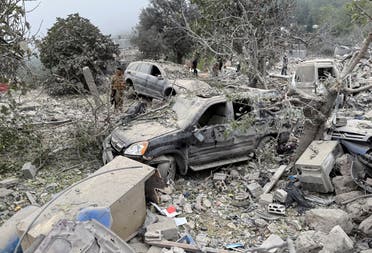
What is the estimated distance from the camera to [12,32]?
18.1ft

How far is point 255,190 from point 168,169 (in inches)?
64.4

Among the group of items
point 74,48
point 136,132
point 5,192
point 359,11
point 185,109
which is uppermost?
point 74,48

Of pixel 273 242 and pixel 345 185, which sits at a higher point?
pixel 273 242

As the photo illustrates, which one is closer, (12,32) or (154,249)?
(154,249)

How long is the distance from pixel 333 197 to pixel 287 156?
1967 mm

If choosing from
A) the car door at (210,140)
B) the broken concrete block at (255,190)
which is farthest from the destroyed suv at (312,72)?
the broken concrete block at (255,190)

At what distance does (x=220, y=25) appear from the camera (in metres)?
14.6

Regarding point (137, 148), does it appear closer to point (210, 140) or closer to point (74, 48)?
point (210, 140)

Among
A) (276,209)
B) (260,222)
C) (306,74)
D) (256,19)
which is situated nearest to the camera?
(260,222)

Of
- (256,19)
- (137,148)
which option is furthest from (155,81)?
(137,148)

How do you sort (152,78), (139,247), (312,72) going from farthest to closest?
(312,72)
(152,78)
(139,247)

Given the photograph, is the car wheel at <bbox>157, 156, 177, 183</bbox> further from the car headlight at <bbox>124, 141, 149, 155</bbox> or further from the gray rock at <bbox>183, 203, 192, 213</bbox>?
the gray rock at <bbox>183, 203, 192, 213</bbox>

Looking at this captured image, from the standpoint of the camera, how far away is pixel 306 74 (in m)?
13.3

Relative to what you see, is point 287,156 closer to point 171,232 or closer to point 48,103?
point 171,232
